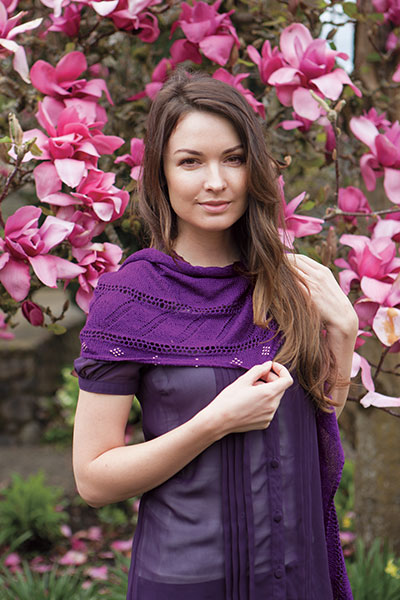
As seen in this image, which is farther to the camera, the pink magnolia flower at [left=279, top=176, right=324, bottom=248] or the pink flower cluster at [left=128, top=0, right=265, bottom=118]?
the pink flower cluster at [left=128, top=0, right=265, bottom=118]

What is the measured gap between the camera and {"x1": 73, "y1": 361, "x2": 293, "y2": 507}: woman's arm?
1218 millimetres

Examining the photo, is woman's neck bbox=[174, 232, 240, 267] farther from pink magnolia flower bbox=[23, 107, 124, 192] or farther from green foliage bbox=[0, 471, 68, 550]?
green foliage bbox=[0, 471, 68, 550]

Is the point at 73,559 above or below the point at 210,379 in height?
below

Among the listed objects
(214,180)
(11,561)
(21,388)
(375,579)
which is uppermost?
(214,180)

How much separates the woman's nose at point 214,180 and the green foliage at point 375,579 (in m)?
1.56

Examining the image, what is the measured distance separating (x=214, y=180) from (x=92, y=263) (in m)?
0.35

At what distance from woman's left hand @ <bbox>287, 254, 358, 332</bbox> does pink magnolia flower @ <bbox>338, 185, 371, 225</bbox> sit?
383mm

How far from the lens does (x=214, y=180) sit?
1.28 meters

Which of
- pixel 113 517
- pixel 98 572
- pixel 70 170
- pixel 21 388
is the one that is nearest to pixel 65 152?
pixel 70 170

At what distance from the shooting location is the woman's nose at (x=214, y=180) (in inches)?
50.4

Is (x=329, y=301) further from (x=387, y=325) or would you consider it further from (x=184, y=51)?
(x=184, y=51)

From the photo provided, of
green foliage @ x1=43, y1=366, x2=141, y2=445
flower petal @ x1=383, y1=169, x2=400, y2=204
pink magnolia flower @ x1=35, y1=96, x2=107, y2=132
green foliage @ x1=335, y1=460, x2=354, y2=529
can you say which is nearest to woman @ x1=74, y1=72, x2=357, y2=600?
pink magnolia flower @ x1=35, y1=96, x2=107, y2=132

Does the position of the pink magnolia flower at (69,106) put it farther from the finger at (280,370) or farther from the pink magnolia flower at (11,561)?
the pink magnolia flower at (11,561)

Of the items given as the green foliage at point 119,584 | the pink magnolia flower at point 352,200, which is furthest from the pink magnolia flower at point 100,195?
the green foliage at point 119,584
